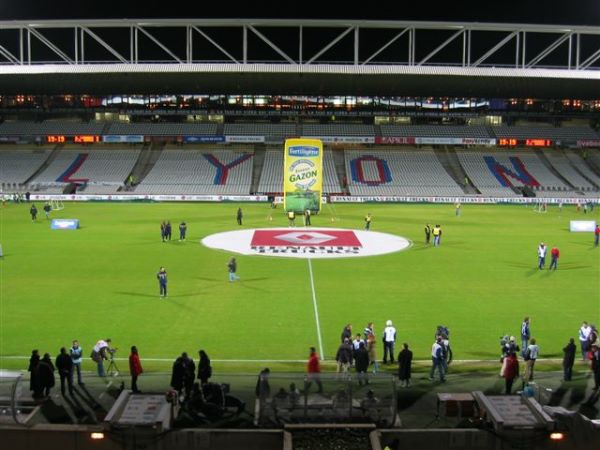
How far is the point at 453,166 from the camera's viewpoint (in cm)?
7925

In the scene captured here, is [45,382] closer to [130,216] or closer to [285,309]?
[285,309]

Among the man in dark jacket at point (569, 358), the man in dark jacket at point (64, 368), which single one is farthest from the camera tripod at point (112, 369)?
the man in dark jacket at point (569, 358)

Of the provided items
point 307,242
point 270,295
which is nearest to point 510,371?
point 270,295

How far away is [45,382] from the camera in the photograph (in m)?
12.9

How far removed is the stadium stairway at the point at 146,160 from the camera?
75188mm

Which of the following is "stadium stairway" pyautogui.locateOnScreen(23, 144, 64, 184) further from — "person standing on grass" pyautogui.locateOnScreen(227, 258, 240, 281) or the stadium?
"person standing on grass" pyautogui.locateOnScreen(227, 258, 240, 281)

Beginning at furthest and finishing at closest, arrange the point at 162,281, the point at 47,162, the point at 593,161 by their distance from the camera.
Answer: the point at 593,161, the point at 47,162, the point at 162,281

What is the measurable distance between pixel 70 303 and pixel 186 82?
147 ft

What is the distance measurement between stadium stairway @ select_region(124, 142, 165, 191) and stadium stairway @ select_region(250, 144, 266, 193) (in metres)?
12.4

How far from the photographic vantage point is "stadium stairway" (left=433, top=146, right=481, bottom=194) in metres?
73.2

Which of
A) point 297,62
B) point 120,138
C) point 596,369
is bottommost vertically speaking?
point 596,369

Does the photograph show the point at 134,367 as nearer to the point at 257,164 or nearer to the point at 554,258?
the point at 554,258

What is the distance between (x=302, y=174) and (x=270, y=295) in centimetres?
2223

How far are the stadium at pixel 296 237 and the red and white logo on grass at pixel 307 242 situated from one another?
0.33 meters
